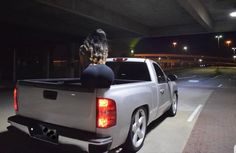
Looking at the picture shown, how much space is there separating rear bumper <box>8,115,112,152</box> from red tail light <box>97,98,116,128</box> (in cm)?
18

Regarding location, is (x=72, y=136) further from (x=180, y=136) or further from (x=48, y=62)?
(x=48, y=62)

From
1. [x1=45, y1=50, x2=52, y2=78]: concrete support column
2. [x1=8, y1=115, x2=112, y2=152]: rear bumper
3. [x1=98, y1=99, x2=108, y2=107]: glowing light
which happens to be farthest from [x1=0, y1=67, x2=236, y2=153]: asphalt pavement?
[x1=45, y1=50, x2=52, y2=78]: concrete support column

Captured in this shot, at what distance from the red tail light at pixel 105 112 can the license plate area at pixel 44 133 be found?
2.52 feet

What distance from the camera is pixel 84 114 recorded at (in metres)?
3.49

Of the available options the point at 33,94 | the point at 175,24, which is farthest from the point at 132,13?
the point at 33,94

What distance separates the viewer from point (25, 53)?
25.7m

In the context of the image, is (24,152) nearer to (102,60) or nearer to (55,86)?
(55,86)

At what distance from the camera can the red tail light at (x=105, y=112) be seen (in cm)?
343

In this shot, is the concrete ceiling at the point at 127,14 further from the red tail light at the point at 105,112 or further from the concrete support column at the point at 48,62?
the red tail light at the point at 105,112

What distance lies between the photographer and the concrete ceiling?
43.7ft

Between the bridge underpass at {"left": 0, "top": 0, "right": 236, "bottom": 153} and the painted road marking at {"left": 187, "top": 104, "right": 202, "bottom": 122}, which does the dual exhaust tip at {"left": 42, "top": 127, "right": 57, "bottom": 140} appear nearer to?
the bridge underpass at {"left": 0, "top": 0, "right": 236, "bottom": 153}

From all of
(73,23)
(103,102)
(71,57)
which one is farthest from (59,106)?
(71,57)

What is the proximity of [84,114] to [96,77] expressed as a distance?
22.3 inches

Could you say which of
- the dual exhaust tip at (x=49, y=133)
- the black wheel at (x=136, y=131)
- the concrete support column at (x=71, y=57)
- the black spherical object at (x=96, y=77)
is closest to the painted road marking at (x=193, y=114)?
Answer: the black wheel at (x=136, y=131)
